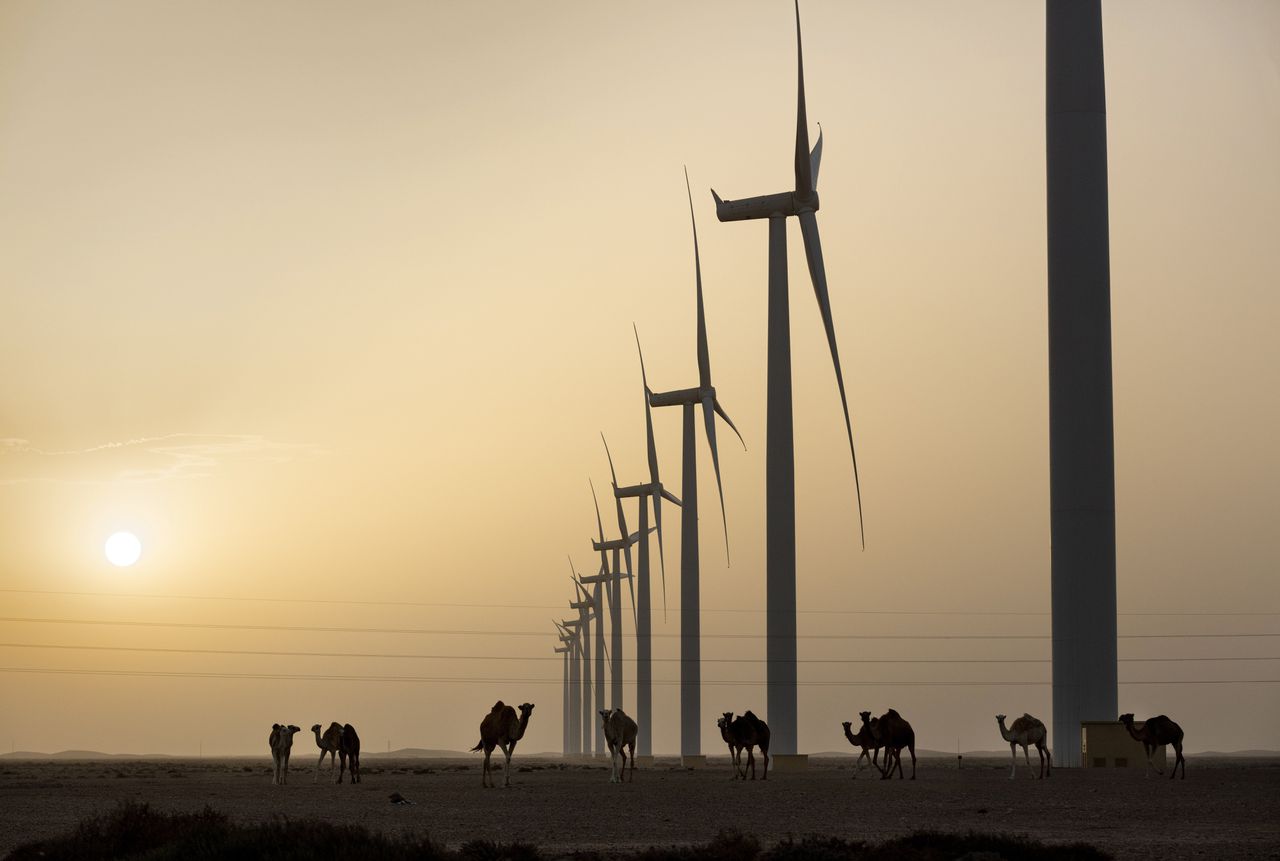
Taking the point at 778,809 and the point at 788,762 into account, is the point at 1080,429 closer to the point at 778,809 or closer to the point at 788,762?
the point at 788,762

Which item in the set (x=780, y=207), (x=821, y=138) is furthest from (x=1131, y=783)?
(x=821, y=138)

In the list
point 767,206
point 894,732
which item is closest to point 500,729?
point 894,732

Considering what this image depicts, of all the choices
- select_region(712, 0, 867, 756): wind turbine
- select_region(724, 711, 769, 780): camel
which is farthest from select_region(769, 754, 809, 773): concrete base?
select_region(724, 711, 769, 780): camel

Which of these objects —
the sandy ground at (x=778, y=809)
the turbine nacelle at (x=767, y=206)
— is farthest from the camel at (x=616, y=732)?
the turbine nacelle at (x=767, y=206)

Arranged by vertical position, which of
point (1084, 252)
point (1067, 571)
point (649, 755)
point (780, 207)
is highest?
point (780, 207)

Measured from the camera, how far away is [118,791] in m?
61.3

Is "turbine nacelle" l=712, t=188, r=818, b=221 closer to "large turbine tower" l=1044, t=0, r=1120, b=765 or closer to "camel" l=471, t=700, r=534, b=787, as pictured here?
"large turbine tower" l=1044, t=0, r=1120, b=765

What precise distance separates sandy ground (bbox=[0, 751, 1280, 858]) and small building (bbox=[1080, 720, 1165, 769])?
69.5 inches

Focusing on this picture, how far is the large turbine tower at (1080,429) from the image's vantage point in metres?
61.1

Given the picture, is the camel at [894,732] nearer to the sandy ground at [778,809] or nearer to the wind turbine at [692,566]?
the sandy ground at [778,809]

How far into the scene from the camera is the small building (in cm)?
5884

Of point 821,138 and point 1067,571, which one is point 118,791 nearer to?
point 1067,571

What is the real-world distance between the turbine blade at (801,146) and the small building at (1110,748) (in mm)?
30081

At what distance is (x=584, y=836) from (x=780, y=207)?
183 feet
